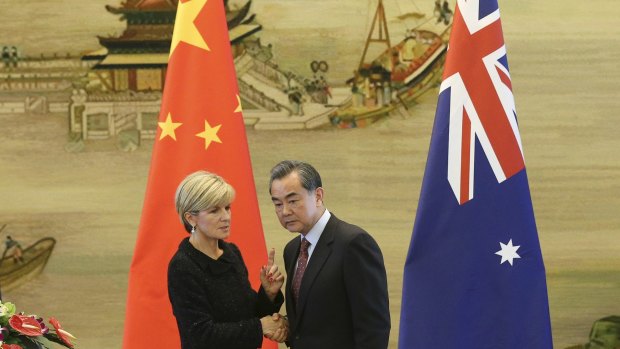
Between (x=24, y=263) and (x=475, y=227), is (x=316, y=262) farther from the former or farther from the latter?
(x=24, y=263)

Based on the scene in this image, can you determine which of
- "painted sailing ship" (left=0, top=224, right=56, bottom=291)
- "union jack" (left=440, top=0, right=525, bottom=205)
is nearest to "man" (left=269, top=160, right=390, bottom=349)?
"union jack" (left=440, top=0, right=525, bottom=205)

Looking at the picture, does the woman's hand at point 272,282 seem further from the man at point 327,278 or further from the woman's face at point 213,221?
the woman's face at point 213,221

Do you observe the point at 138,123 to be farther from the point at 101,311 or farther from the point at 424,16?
the point at 424,16

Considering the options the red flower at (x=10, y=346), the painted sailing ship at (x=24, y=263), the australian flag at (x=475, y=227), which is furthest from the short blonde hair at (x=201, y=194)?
the painted sailing ship at (x=24, y=263)

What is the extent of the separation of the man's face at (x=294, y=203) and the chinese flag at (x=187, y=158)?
108 cm

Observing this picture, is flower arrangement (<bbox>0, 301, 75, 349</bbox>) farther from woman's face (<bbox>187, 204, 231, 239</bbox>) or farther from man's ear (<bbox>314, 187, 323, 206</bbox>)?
man's ear (<bbox>314, 187, 323, 206</bbox>)

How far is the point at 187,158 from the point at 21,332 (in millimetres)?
1912

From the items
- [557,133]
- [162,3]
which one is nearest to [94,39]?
[162,3]

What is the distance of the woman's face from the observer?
3.14 metres

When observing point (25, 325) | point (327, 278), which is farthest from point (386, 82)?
point (25, 325)

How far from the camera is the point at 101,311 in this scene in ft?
17.3

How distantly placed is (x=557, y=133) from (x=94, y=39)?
2.75 meters

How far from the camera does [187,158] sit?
438 centimetres

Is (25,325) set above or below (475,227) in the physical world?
below
